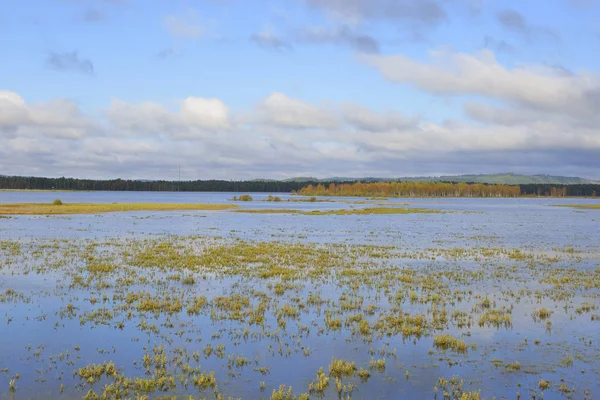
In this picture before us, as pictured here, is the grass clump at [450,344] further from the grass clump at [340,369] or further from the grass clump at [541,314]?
the grass clump at [541,314]

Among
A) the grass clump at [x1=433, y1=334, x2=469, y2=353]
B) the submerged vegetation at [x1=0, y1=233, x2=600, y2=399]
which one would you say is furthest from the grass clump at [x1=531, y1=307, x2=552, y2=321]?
the grass clump at [x1=433, y1=334, x2=469, y2=353]

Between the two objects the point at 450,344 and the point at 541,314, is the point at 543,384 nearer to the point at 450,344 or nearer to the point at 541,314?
the point at 450,344

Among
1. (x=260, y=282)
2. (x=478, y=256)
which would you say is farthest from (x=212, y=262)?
(x=478, y=256)

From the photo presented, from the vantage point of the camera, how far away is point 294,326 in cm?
1742

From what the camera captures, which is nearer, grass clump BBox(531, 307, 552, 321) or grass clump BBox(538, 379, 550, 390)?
grass clump BBox(538, 379, 550, 390)

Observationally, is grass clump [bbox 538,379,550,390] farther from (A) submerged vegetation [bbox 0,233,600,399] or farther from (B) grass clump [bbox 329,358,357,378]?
(B) grass clump [bbox 329,358,357,378]

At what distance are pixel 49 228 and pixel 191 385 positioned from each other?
51.1 meters

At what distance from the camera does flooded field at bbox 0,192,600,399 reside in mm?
12453

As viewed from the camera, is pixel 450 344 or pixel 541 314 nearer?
pixel 450 344

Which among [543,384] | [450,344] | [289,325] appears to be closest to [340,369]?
[450,344]

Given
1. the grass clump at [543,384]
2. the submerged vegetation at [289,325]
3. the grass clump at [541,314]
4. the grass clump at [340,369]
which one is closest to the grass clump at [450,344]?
the submerged vegetation at [289,325]

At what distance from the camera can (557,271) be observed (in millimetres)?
30344

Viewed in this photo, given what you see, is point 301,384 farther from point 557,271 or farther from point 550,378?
point 557,271

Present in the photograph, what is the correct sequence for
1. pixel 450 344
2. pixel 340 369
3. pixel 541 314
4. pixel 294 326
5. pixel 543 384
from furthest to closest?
pixel 541 314 → pixel 294 326 → pixel 450 344 → pixel 340 369 → pixel 543 384
